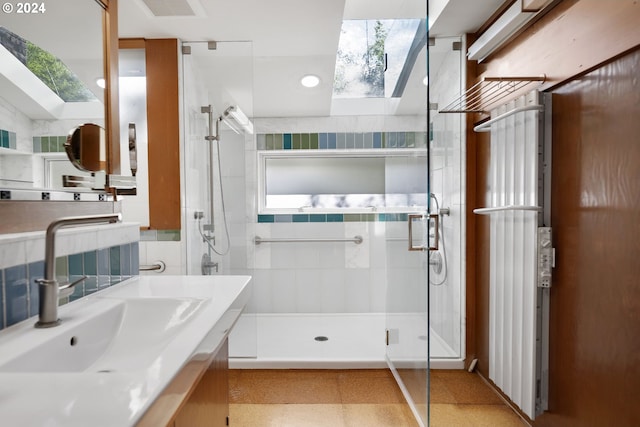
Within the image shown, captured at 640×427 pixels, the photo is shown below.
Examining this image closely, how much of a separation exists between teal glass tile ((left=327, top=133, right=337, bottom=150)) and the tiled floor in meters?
1.83

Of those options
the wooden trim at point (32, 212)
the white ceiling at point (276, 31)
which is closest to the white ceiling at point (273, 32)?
Answer: the white ceiling at point (276, 31)

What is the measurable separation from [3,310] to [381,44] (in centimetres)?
273

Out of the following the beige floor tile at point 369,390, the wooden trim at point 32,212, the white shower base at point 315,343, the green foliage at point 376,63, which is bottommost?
the beige floor tile at point 369,390

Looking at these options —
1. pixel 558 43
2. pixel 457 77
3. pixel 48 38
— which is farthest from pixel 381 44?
pixel 48 38

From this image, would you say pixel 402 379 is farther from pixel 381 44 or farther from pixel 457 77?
pixel 381 44

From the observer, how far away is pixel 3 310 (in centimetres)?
84

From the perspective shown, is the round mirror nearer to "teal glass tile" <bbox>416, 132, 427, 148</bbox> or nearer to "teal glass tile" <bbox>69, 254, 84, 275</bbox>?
"teal glass tile" <bbox>69, 254, 84, 275</bbox>

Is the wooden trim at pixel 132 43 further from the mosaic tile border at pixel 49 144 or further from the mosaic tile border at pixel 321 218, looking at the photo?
the mosaic tile border at pixel 321 218

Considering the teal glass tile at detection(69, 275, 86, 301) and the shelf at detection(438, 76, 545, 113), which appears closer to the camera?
the teal glass tile at detection(69, 275, 86, 301)

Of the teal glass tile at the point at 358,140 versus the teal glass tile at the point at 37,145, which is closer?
the teal glass tile at the point at 37,145

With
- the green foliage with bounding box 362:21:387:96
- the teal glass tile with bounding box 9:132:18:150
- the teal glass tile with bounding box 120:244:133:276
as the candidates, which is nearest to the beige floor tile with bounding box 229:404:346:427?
the teal glass tile with bounding box 120:244:133:276

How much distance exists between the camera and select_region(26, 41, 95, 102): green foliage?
100 cm

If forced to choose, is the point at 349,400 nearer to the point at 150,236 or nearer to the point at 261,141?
the point at 150,236

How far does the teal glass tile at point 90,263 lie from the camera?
115 cm
